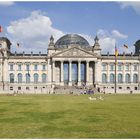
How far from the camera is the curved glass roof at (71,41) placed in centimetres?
16100

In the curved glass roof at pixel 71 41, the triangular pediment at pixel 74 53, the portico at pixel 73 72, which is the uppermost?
the curved glass roof at pixel 71 41

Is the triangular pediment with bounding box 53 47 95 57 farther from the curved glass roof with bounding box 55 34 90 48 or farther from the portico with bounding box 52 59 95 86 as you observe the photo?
the curved glass roof with bounding box 55 34 90 48

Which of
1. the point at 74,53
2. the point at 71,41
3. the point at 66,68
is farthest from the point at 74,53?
the point at 71,41

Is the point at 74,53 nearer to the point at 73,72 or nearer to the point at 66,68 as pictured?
the point at 66,68

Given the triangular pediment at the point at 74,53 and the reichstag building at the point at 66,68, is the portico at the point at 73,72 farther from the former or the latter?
the triangular pediment at the point at 74,53

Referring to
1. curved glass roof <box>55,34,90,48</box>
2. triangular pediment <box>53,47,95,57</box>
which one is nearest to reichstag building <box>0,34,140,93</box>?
triangular pediment <box>53,47,95,57</box>

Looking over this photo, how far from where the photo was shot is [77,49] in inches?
5955

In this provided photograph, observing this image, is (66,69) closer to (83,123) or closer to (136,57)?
(136,57)

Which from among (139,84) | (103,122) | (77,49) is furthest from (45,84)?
(103,122)

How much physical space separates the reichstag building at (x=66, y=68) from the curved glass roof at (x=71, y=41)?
6.78ft

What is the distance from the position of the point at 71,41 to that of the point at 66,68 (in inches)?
592

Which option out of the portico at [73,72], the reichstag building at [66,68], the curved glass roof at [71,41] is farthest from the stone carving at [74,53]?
the curved glass roof at [71,41]

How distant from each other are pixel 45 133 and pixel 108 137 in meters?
4.15

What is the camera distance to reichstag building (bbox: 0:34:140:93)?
150625mm
